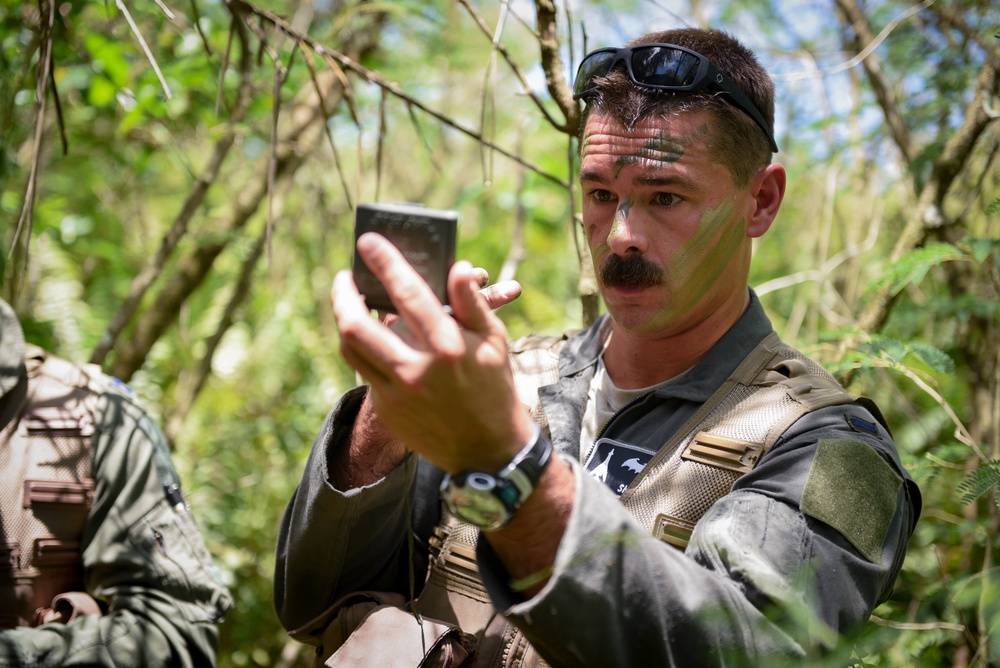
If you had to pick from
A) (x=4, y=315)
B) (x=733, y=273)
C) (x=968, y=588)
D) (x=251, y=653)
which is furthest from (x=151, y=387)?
(x=968, y=588)

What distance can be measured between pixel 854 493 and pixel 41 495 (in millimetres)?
1942

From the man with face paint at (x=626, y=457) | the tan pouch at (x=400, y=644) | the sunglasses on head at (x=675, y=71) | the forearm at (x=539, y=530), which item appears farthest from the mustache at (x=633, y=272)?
the tan pouch at (x=400, y=644)

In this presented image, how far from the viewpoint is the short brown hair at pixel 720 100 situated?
Result: 1.83m

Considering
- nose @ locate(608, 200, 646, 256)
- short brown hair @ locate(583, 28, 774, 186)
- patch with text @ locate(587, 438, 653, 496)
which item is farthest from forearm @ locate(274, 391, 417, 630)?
short brown hair @ locate(583, 28, 774, 186)

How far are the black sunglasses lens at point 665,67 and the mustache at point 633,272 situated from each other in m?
0.37

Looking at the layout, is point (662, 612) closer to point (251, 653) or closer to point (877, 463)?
point (877, 463)

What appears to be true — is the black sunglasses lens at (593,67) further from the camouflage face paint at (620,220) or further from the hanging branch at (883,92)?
the hanging branch at (883,92)

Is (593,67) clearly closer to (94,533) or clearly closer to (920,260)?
(920,260)

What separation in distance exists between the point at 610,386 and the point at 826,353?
4.59 feet

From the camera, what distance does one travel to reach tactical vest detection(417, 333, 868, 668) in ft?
5.27

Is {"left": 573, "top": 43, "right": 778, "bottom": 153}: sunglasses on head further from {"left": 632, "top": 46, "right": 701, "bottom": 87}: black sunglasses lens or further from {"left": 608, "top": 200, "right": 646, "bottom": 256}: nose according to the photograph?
{"left": 608, "top": 200, "right": 646, "bottom": 256}: nose

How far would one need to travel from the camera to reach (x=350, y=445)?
1.77 m

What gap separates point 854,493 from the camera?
1.49m

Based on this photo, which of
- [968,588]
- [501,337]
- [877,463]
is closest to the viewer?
[501,337]
